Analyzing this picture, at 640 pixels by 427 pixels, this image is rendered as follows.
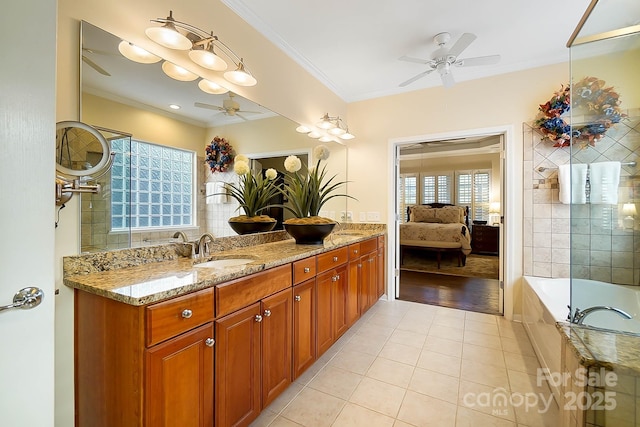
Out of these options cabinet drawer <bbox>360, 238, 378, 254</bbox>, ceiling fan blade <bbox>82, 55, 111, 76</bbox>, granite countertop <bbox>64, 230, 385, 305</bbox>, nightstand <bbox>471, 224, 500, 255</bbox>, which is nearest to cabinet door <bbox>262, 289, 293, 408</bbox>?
granite countertop <bbox>64, 230, 385, 305</bbox>

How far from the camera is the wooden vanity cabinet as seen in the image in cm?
128

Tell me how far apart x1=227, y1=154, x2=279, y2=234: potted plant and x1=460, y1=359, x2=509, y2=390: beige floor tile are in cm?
194

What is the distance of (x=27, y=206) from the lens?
90 centimetres

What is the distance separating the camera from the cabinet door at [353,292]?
257cm

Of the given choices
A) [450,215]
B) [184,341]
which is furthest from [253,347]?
[450,215]

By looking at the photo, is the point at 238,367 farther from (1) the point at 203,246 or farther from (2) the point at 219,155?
(2) the point at 219,155

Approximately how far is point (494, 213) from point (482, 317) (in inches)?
181

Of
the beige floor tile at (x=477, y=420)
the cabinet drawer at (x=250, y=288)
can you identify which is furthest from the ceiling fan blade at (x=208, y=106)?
the beige floor tile at (x=477, y=420)

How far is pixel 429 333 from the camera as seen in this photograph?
8.74 ft

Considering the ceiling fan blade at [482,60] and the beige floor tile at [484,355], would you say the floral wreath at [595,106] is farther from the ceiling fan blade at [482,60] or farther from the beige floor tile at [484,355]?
the beige floor tile at [484,355]

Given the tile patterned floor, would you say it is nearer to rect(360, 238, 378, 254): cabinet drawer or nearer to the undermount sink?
rect(360, 238, 378, 254): cabinet drawer

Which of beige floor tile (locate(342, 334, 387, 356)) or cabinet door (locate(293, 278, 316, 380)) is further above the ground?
cabinet door (locate(293, 278, 316, 380))

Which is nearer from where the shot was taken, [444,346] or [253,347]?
[253,347]

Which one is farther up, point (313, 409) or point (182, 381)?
point (182, 381)
